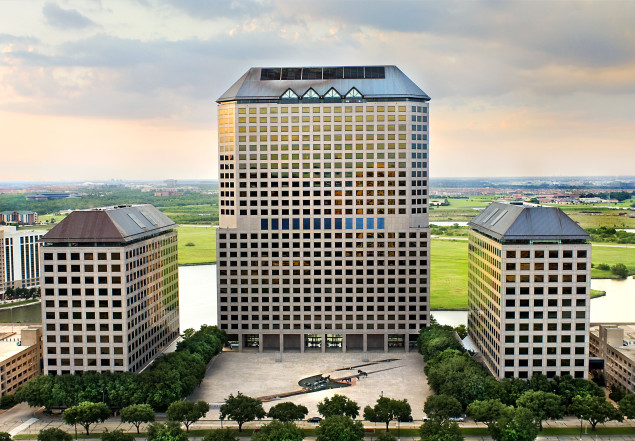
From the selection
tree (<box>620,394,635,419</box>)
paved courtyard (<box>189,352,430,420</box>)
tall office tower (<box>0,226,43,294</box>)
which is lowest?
paved courtyard (<box>189,352,430,420</box>)

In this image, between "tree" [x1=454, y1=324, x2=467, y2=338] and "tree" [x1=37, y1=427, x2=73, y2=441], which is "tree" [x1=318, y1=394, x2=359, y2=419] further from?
"tree" [x1=454, y1=324, x2=467, y2=338]

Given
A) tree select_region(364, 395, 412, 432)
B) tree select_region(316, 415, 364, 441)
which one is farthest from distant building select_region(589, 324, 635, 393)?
tree select_region(316, 415, 364, 441)

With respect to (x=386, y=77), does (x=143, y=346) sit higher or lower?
lower

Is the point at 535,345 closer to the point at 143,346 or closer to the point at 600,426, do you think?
the point at 600,426

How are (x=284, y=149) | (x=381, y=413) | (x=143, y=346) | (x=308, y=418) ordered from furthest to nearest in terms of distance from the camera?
1. (x=284, y=149)
2. (x=143, y=346)
3. (x=308, y=418)
4. (x=381, y=413)

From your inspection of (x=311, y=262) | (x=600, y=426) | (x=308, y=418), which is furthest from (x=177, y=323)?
(x=600, y=426)

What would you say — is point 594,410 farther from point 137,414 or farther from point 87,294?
point 87,294

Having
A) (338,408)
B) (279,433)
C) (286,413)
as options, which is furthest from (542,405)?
(279,433)
